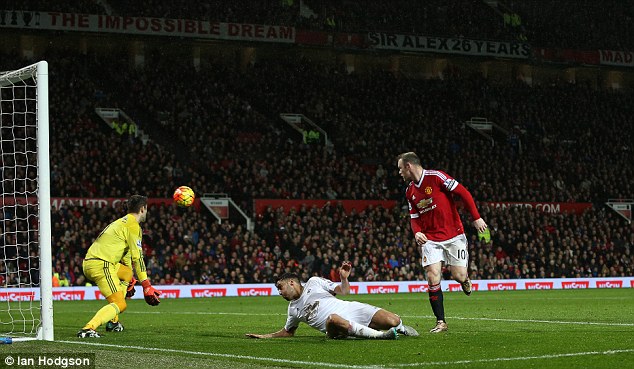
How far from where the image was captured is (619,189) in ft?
142

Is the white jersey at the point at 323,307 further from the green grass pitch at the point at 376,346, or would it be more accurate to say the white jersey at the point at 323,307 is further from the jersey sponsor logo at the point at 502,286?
the jersey sponsor logo at the point at 502,286

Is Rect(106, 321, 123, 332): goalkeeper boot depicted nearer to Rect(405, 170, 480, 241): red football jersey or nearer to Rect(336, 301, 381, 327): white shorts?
Rect(336, 301, 381, 327): white shorts

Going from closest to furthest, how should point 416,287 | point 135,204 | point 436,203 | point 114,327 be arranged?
1. point 436,203
2. point 135,204
3. point 114,327
4. point 416,287

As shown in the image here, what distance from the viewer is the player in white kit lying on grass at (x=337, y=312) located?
10484 millimetres

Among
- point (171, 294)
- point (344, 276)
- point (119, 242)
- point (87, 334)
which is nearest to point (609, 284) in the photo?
point (171, 294)

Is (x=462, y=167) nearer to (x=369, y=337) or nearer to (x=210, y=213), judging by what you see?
(x=210, y=213)

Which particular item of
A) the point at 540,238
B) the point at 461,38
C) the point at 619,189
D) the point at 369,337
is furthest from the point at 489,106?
the point at 369,337

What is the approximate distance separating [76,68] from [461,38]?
18875 mm

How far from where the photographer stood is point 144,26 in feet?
136

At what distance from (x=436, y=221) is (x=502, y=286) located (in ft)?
73.6

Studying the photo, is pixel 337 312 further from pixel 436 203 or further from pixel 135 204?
pixel 135 204

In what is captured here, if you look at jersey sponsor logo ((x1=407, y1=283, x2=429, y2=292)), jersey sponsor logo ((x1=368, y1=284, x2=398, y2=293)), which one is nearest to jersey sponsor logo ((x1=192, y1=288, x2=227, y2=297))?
jersey sponsor logo ((x1=368, y1=284, x2=398, y2=293))

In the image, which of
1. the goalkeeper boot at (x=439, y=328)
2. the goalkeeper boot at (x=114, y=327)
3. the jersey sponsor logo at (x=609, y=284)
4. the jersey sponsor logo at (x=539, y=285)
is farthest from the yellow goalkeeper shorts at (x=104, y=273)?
the jersey sponsor logo at (x=609, y=284)

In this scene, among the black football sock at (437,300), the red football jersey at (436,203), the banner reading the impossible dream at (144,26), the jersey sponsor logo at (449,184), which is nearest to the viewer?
the black football sock at (437,300)
